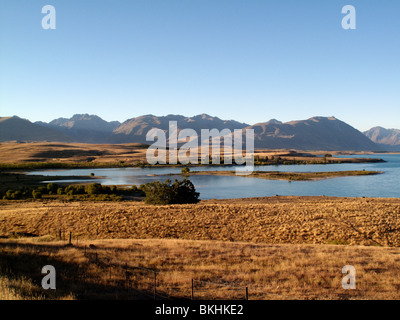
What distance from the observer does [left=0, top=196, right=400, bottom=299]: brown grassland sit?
13.0m

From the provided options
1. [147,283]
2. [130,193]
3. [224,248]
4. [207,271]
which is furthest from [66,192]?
[147,283]

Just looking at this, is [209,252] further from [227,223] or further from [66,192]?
[66,192]

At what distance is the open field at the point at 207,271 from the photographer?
40.3 feet

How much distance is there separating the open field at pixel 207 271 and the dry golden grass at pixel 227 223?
620 centimetres

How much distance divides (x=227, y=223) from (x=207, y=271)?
16.3 meters

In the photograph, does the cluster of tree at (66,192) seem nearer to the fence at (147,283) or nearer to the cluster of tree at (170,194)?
the cluster of tree at (170,194)

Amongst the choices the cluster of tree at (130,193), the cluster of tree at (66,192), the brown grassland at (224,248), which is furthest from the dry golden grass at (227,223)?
the cluster of tree at (66,192)

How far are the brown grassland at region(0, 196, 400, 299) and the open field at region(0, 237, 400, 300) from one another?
0.17ft

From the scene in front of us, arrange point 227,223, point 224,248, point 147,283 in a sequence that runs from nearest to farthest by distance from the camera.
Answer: point 147,283 → point 224,248 → point 227,223

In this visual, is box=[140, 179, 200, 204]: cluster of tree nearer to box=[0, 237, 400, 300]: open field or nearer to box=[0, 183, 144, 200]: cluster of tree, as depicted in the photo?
box=[0, 183, 144, 200]: cluster of tree

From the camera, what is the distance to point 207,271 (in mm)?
15625
